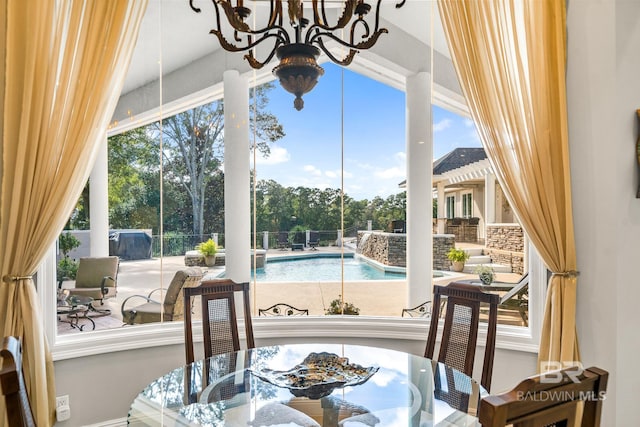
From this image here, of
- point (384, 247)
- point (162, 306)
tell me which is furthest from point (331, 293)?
point (162, 306)

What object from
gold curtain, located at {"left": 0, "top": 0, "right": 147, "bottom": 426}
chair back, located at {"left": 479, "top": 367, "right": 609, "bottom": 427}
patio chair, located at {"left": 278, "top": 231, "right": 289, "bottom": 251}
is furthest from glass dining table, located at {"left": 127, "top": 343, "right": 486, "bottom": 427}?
patio chair, located at {"left": 278, "top": 231, "right": 289, "bottom": 251}

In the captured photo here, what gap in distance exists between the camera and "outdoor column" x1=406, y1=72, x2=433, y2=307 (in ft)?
10.3

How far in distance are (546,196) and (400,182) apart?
1.06 m

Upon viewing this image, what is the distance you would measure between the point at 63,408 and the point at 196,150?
1939mm

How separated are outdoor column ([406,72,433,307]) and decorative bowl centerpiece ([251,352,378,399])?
4.26 feet

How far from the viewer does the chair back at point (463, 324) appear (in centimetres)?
221

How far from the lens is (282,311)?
3209mm

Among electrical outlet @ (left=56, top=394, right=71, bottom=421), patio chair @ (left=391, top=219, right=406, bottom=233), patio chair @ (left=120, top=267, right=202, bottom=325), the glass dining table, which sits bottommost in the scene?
electrical outlet @ (left=56, top=394, right=71, bottom=421)

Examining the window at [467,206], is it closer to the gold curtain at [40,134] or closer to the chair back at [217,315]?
the chair back at [217,315]

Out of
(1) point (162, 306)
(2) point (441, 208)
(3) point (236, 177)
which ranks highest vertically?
(3) point (236, 177)

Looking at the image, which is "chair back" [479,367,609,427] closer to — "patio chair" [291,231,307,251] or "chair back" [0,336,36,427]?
"chair back" [0,336,36,427]

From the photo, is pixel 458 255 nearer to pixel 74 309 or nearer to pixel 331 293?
pixel 331 293

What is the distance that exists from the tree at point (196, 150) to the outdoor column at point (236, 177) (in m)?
0.06

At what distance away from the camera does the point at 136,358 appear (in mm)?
2760
